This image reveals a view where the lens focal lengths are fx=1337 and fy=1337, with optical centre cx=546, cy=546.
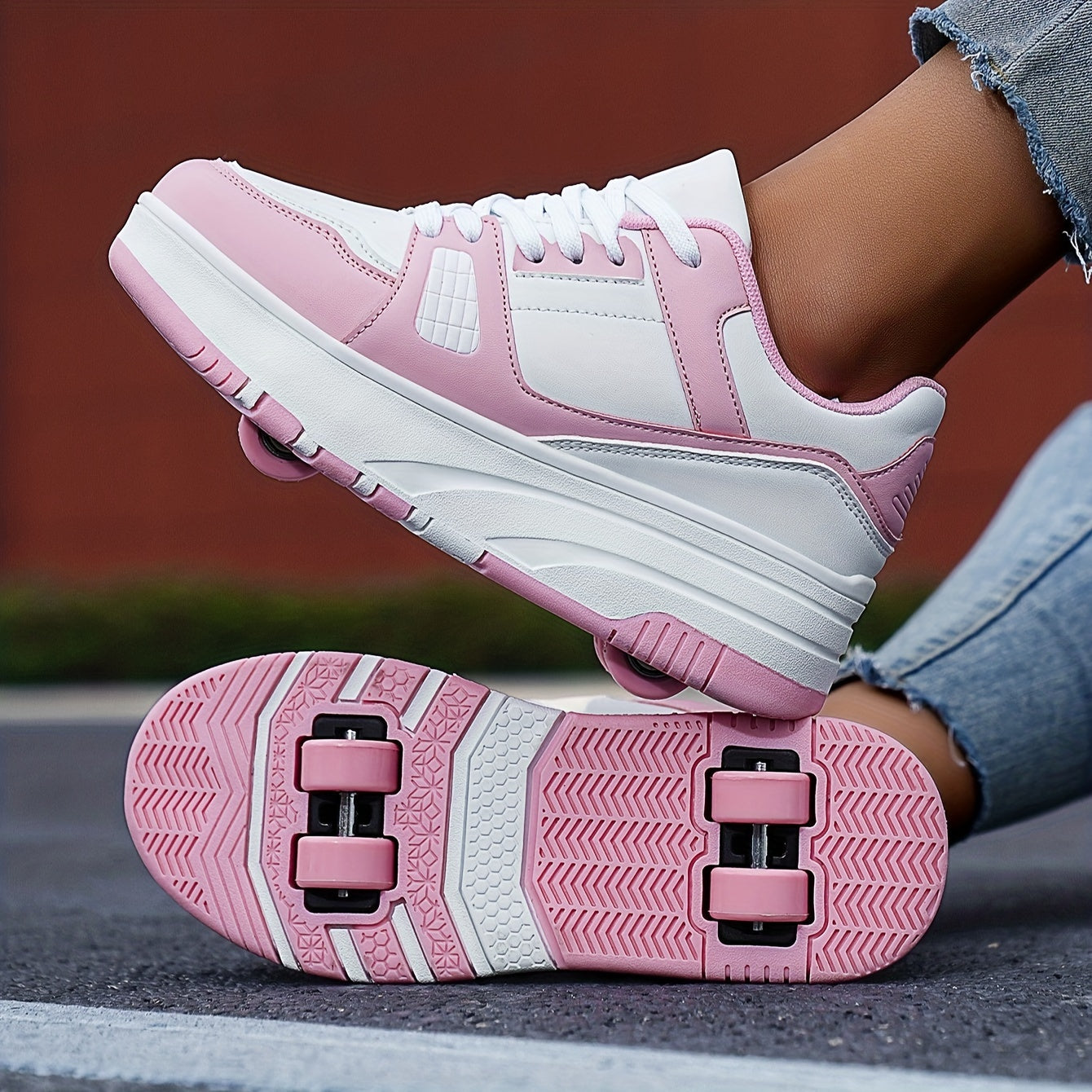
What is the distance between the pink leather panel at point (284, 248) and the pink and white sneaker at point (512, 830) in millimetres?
318

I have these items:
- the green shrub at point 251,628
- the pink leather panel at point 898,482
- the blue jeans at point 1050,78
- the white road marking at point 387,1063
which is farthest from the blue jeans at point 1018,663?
the green shrub at point 251,628

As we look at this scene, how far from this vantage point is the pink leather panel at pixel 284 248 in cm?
118

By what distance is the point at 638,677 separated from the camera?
1238mm

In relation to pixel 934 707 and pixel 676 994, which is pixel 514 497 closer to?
pixel 676 994

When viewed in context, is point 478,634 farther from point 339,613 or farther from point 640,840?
point 640,840

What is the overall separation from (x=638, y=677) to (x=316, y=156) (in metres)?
9.82

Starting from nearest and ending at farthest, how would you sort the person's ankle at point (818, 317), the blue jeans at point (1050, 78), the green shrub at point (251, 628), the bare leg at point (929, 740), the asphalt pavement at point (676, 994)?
the asphalt pavement at point (676, 994) < the blue jeans at point (1050, 78) < the person's ankle at point (818, 317) < the bare leg at point (929, 740) < the green shrub at point (251, 628)

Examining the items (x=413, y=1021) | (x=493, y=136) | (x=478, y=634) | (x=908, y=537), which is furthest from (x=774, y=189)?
(x=493, y=136)

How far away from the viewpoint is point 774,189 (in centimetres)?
123

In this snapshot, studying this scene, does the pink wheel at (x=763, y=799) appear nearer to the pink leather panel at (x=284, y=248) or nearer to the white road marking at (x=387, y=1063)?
the white road marking at (x=387, y=1063)

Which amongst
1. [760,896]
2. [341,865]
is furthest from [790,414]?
[341,865]

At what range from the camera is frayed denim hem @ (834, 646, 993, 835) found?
1.45 meters

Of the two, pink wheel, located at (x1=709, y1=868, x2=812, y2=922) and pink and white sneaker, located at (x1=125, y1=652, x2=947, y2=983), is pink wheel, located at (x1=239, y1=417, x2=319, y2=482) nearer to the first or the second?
pink and white sneaker, located at (x1=125, y1=652, x2=947, y2=983)

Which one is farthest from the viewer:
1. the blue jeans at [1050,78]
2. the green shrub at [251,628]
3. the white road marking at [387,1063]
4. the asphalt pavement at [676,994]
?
the green shrub at [251,628]
